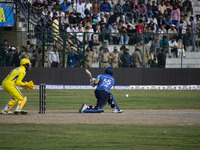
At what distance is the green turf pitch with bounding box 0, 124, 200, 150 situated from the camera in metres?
9.70

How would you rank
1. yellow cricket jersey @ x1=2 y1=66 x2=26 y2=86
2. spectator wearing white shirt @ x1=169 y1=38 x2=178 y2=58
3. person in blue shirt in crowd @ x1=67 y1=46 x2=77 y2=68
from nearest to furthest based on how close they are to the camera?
yellow cricket jersey @ x1=2 y1=66 x2=26 y2=86, person in blue shirt in crowd @ x1=67 y1=46 x2=77 y2=68, spectator wearing white shirt @ x1=169 y1=38 x2=178 y2=58

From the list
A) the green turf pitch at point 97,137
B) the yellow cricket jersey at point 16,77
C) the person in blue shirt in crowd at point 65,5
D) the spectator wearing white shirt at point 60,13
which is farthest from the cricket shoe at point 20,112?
the person in blue shirt in crowd at point 65,5

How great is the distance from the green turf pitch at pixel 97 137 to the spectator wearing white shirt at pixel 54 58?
1747 cm

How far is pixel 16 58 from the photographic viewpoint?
29312 mm

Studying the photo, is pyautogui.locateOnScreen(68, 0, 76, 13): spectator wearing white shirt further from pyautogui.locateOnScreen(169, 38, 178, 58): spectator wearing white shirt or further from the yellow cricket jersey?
the yellow cricket jersey

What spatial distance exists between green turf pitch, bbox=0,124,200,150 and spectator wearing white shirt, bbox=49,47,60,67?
17473 millimetres

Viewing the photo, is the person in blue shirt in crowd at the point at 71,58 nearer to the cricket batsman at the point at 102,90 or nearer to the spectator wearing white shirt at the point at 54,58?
the spectator wearing white shirt at the point at 54,58

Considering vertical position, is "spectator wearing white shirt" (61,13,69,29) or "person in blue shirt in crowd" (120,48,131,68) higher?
"spectator wearing white shirt" (61,13,69,29)

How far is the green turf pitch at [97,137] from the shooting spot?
970 cm

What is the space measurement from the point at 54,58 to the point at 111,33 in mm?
3972

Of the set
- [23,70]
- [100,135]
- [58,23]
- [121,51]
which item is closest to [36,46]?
[58,23]

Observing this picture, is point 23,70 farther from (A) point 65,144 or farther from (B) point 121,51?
(B) point 121,51

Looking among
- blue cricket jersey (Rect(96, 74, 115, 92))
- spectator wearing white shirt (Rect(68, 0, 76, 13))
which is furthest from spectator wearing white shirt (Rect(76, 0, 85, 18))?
blue cricket jersey (Rect(96, 74, 115, 92))

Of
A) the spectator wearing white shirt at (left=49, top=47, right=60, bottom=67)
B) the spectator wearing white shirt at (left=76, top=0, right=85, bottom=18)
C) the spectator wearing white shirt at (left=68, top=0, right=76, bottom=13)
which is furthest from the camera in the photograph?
the spectator wearing white shirt at (left=68, top=0, right=76, bottom=13)
